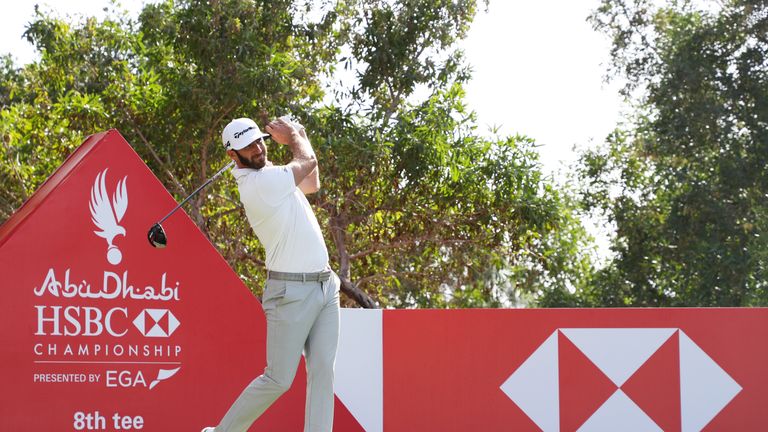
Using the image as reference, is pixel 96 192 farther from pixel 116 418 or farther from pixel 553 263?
pixel 553 263

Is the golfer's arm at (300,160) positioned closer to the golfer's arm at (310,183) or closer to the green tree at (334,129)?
the golfer's arm at (310,183)

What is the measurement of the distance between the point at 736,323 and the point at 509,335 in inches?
51.4

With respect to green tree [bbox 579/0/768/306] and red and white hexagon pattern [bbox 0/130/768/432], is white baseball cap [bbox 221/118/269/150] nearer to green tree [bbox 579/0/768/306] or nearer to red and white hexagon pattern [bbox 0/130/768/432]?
red and white hexagon pattern [bbox 0/130/768/432]

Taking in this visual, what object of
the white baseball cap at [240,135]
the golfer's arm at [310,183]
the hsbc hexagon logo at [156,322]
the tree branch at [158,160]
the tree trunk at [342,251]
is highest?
the tree branch at [158,160]

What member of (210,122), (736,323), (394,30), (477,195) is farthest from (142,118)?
(736,323)

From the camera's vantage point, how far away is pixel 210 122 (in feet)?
41.8

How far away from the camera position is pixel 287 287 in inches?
179

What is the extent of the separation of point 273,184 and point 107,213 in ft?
3.51

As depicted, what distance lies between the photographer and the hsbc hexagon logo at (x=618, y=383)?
19.0 feet

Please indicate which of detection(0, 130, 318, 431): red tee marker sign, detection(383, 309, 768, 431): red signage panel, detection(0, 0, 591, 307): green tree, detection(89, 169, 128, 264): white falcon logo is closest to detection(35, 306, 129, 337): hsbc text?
detection(0, 130, 318, 431): red tee marker sign

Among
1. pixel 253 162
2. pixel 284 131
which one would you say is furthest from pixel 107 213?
pixel 284 131

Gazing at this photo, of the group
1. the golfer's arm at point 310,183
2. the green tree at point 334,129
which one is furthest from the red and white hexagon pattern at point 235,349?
the green tree at point 334,129

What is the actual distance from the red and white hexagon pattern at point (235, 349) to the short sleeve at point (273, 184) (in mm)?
840

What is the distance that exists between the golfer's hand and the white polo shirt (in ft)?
0.72
